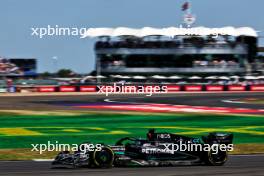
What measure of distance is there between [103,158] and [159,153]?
4.72 ft

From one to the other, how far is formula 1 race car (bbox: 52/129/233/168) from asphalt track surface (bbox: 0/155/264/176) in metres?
0.25

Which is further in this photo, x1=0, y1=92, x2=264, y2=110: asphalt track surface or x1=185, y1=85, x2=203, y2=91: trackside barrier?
x1=185, y1=85, x2=203, y2=91: trackside barrier

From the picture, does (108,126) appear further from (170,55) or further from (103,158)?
(170,55)

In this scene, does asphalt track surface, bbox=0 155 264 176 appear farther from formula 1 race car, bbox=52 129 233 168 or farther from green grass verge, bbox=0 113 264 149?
green grass verge, bbox=0 113 264 149

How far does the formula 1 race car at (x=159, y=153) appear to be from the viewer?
542 inches

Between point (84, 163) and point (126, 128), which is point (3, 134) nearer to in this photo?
point (126, 128)

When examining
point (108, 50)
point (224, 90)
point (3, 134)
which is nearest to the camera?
point (3, 134)

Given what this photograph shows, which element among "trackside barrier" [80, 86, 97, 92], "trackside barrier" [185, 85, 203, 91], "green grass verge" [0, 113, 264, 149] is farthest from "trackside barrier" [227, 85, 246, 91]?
"green grass verge" [0, 113, 264, 149]

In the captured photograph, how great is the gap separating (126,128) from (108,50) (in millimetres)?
55918

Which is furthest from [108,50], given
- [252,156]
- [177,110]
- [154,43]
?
[252,156]

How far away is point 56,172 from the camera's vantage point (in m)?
13.1

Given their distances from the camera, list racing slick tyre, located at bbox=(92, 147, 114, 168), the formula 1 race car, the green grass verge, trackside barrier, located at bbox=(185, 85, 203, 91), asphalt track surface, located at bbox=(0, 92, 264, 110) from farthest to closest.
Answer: trackside barrier, located at bbox=(185, 85, 203, 91)
asphalt track surface, located at bbox=(0, 92, 264, 110)
the green grass verge
the formula 1 race car
racing slick tyre, located at bbox=(92, 147, 114, 168)

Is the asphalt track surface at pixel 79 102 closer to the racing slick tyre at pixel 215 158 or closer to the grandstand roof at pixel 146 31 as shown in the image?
the racing slick tyre at pixel 215 158

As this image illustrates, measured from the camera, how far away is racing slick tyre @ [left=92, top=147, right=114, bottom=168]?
44.8 ft
